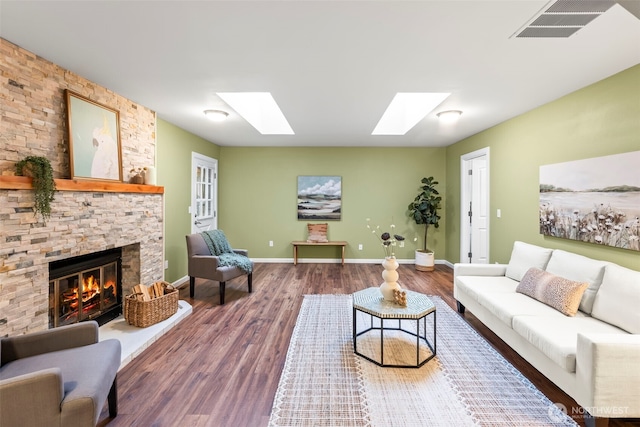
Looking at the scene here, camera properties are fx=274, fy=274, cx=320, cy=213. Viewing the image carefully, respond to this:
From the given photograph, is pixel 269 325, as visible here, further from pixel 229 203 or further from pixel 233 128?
pixel 229 203

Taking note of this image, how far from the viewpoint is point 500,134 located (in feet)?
13.1

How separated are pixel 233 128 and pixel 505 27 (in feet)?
12.0

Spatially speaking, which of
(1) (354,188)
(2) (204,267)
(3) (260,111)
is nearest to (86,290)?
(2) (204,267)

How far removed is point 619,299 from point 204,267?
412 centimetres

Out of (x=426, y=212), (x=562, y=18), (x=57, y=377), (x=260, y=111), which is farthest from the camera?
(x=426, y=212)

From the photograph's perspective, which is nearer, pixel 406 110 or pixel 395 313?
pixel 395 313

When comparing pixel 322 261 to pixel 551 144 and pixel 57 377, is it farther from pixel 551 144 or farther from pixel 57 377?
pixel 57 377

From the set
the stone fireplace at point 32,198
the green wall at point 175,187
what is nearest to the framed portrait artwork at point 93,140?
the stone fireplace at point 32,198

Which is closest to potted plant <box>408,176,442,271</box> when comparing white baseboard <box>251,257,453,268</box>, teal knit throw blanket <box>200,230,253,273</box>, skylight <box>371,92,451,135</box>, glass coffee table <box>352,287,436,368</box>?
white baseboard <box>251,257,453,268</box>

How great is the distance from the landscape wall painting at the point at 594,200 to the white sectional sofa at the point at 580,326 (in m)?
0.28

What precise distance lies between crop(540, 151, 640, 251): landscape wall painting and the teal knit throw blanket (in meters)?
3.79

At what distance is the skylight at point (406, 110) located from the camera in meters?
3.34

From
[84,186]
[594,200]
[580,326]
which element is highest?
[84,186]

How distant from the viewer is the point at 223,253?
4.20 meters
